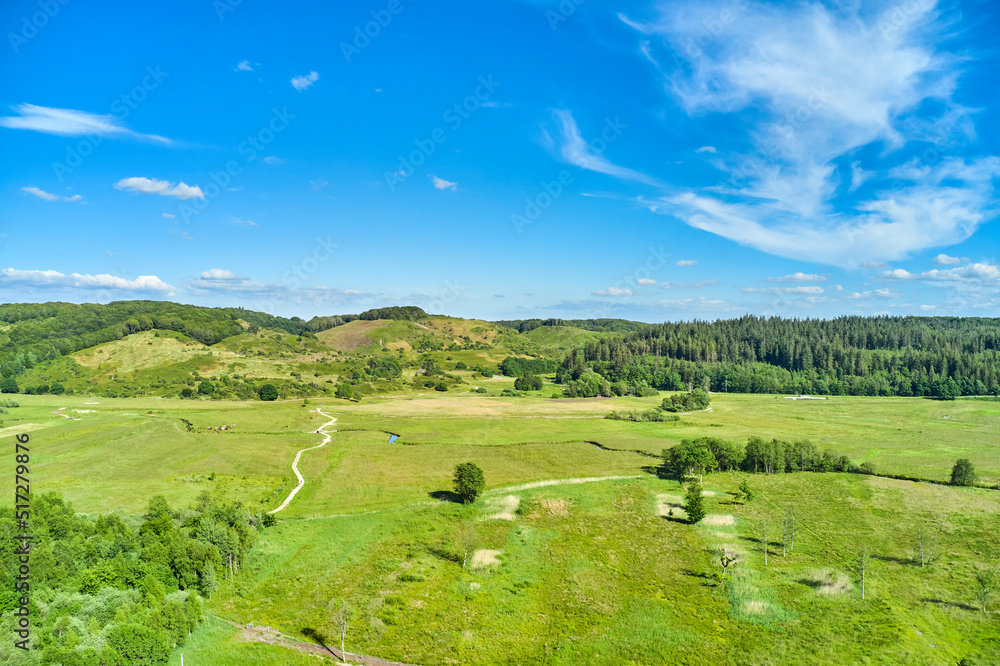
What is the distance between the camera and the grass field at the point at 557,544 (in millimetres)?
38000

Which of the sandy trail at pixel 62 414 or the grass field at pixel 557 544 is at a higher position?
the sandy trail at pixel 62 414

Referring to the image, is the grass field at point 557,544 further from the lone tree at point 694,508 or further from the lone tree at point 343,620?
the lone tree at point 694,508

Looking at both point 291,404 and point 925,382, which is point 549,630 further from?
point 925,382

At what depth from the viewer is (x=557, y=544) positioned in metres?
57.5

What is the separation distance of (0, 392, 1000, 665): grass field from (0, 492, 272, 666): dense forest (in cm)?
284

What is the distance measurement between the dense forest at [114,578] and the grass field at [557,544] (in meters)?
2.84

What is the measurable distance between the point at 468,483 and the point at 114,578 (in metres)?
42.3

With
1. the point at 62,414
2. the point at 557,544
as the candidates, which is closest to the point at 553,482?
the point at 557,544

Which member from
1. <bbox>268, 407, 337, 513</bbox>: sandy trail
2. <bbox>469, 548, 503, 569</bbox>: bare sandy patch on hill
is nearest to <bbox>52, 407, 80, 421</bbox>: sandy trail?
<bbox>268, 407, 337, 513</bbox>: sandy trail

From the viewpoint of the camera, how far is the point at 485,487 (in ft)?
260

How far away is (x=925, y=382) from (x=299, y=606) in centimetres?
24805

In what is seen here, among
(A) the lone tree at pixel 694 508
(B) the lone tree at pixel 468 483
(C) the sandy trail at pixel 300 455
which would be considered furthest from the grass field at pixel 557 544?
(B) the lone tree at pixel 468 483

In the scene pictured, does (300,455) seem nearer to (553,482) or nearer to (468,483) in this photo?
(468,483)

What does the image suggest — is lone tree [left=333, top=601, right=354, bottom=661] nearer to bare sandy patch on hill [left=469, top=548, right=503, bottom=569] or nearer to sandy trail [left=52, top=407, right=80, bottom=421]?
bare sandy patch on hill [left=469, top=548, right=503, bottom=569]
